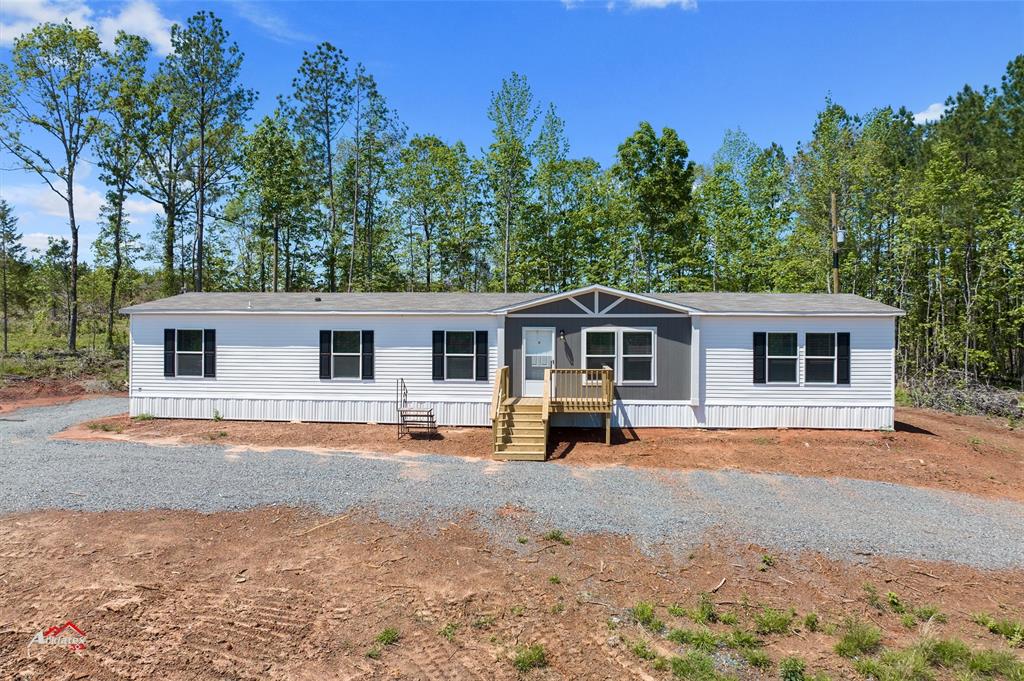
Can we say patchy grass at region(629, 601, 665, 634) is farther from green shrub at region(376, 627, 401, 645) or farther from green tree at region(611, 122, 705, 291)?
green tree at region(611, 122, 705, 291)

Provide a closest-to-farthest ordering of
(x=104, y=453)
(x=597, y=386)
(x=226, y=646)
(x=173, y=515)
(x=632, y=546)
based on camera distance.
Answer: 1. (x=226, y=646)
2. (x=632, y=546)
3. (x=173, y=515)
4. (x=104, y=453)
5. (x=597, y=386)

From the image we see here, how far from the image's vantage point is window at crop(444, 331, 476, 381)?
14422 millimetres

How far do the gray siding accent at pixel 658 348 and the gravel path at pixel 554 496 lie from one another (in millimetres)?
3494

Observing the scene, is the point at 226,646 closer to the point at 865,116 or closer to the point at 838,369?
the point at 838,369

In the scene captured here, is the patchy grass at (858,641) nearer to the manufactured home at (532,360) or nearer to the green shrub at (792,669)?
the green shrub at (792,669)

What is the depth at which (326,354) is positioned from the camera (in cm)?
1466

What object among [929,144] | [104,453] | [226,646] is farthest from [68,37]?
[929,144]

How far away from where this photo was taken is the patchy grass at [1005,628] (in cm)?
505

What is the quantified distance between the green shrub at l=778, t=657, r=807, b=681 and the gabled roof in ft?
31.7

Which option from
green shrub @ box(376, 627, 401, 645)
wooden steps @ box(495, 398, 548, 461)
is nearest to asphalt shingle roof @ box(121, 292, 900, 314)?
wooden steps @ box(495, 398, 548, 461)

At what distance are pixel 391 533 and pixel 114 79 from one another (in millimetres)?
32268

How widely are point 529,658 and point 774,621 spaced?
8.62 feet

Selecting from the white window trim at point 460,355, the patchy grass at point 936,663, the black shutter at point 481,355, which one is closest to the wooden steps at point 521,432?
the black shutter at point 481,355

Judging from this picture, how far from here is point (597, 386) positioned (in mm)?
13328
